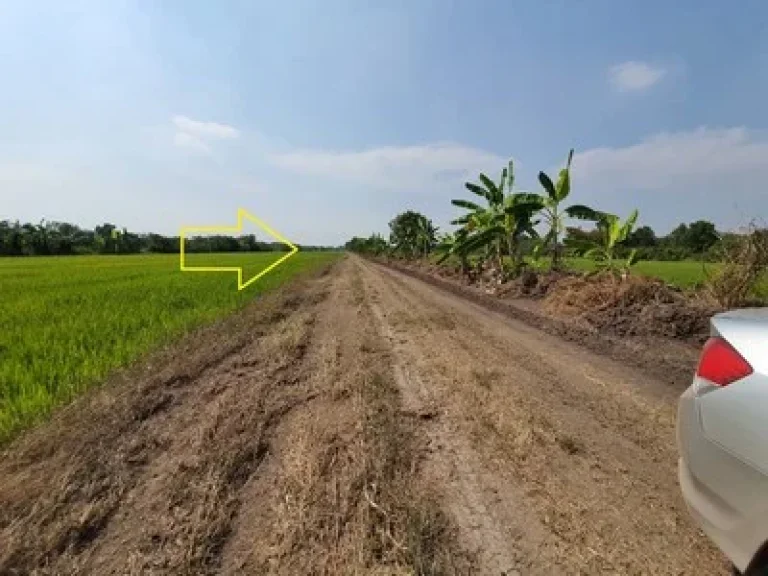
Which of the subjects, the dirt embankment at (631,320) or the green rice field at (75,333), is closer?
the green rice field at (75,333)

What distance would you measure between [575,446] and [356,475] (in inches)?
73.0

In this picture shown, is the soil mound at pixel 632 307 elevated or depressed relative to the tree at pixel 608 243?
depressed

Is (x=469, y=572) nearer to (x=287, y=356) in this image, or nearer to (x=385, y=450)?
(x=385, y=450)

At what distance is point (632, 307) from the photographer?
11164 mm

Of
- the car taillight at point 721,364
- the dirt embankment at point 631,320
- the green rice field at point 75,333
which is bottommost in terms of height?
the green rice field at point 75,333

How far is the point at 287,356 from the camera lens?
7688mm

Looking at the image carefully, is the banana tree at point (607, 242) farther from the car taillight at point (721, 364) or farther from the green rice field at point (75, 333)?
the car taillight at point (721, 364)

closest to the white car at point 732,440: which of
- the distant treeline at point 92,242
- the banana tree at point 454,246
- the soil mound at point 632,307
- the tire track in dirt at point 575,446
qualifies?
the tire track in dirt at point 575,446

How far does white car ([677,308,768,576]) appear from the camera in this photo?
6.70 feet

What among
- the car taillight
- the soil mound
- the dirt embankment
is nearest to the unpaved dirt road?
the car taillight

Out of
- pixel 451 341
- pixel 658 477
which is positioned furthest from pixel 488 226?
pixel 658 477

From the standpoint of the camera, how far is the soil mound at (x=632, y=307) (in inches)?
382

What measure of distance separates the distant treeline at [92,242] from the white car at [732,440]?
9849cm

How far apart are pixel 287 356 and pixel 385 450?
152 inches
